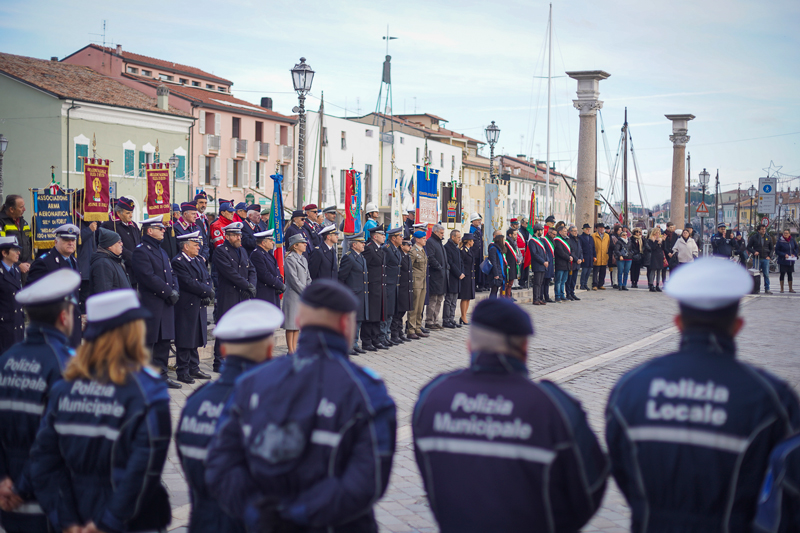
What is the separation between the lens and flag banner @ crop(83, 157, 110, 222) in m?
13.5

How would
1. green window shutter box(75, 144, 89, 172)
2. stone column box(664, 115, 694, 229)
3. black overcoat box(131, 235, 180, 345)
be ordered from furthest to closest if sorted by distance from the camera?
green window shutter box(75, 144, 89, 172), stone column box(664, 115, 694, 229), black overcoat box(131, 235, 180, 345)

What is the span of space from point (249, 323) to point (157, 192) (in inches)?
473

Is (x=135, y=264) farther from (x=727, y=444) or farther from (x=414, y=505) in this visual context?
(x=727, y=444)

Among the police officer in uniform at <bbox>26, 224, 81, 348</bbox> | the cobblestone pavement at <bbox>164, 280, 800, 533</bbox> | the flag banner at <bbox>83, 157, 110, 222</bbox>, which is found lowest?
the cobblestone pavement at <bbox>164, 280, 800, 533</bbox>

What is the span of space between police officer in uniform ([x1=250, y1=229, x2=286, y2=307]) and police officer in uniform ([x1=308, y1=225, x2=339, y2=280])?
1136mm

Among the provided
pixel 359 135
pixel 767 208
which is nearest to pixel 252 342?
pixel 767 208

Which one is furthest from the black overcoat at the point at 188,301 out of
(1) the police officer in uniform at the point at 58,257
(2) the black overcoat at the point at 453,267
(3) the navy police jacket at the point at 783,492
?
(3) the navy police jacket at the point at 783,492

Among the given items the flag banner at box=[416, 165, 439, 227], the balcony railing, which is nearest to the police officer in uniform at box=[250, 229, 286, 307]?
the flag banner at box=[416, 165, 439, 227]

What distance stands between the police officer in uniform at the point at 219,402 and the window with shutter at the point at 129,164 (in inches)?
1840

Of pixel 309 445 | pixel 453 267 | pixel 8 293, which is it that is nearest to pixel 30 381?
pixel 309 445

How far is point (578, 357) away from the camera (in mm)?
12148

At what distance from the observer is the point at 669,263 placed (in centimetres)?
2377

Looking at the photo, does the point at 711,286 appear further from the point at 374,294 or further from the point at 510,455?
the point at 374,294

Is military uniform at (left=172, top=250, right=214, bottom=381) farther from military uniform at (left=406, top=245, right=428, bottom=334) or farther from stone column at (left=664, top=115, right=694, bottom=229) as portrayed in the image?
stone column at (left=664, top=115, right=694, bottom=229)
